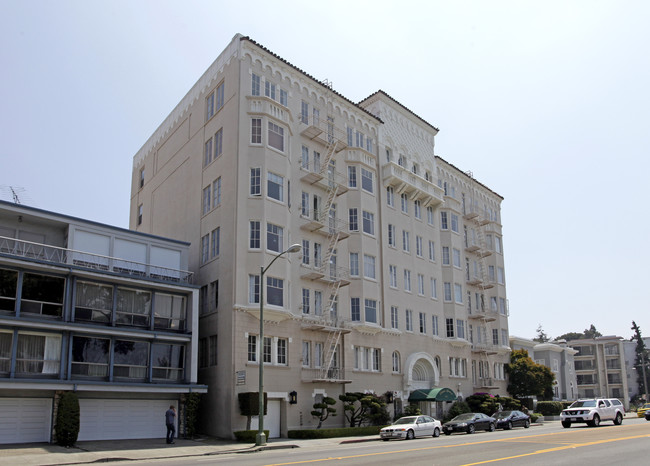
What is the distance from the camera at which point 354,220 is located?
42.5m

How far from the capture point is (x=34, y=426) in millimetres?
26688

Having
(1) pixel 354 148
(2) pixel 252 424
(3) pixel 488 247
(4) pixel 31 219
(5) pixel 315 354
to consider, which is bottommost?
(2) pixel 252 424

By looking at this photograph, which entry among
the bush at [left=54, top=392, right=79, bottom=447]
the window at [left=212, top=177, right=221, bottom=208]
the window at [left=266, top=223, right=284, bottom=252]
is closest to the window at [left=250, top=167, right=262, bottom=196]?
the window at [left=266, top=223, right=284, bottom=252]

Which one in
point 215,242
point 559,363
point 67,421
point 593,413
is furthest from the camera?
point 559,363

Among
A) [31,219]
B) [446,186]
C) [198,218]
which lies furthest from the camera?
[446,186]

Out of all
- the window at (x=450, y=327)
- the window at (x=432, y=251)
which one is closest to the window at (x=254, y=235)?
the window at (x=432, y=251)

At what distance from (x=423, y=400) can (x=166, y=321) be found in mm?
20900

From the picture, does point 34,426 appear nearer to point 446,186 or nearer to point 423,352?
point 423,352

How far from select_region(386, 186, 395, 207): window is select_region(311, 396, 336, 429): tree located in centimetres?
1695

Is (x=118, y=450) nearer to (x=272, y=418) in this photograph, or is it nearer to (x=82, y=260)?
(x=82, y=260)

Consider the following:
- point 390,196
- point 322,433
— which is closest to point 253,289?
point 322,433

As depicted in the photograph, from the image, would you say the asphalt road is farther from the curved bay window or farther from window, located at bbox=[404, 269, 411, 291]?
window, located at bbox=[404, 269, 411, 291]

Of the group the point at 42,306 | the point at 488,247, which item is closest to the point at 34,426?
the point at 42,306

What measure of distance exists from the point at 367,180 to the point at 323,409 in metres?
17.2
